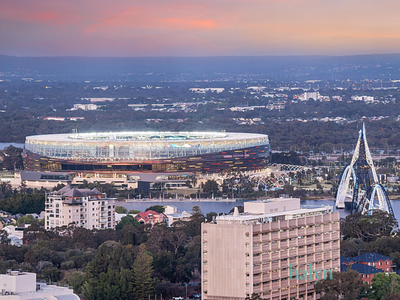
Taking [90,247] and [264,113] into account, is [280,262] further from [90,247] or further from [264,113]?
[264,113]

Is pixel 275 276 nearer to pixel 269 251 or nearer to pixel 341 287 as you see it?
pixel 269 251

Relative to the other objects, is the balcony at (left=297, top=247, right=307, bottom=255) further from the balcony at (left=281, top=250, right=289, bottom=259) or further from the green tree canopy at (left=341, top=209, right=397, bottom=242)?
the green tree canopy at (left=341, top=209, right=397, bottom=242)

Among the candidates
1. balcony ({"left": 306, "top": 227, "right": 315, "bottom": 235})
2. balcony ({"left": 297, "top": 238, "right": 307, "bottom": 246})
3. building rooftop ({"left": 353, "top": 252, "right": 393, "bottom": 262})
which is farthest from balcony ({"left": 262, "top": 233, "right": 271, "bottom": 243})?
building rooftop ({"left": 353, "top": 252, "right": 393, "bottom": 262})

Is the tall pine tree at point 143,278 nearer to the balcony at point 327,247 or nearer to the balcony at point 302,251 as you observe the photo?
the balcony at point 302,251

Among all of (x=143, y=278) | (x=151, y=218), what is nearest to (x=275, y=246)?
(x=143, y=278)

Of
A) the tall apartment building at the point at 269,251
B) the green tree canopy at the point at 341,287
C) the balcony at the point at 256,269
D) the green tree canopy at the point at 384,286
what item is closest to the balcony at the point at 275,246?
the tall apartment building at the point at 269,251

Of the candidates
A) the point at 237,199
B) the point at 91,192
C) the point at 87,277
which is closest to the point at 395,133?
the point at 237,199
